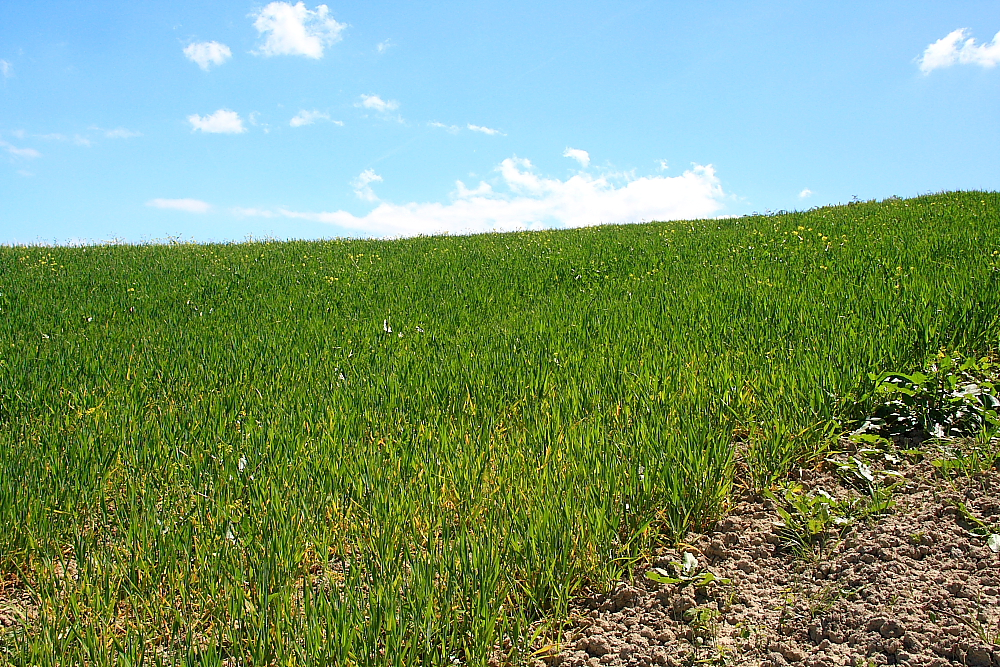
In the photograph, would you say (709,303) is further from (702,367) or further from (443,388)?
(443,388)

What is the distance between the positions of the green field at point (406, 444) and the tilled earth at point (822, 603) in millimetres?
166

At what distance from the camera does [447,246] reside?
1568cm

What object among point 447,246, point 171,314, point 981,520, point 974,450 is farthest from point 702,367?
point 447,246

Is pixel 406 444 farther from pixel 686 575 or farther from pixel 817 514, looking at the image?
pixel 817 514

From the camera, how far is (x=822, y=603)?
2418 mm

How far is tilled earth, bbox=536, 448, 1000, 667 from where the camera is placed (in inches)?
87.2

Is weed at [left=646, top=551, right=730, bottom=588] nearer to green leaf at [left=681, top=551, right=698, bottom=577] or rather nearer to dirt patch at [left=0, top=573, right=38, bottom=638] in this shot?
green leaf at [left=681, top=551, right=698, bottom=577]

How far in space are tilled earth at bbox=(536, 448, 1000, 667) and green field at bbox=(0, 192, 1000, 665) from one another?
0.55ft

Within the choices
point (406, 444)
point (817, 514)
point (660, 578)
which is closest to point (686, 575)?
point (660, 578)

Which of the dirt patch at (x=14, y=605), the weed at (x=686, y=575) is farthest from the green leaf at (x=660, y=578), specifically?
the dirt patch at (x=14, y=605)

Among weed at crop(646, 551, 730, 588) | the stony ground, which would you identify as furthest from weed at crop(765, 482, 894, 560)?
weed at crop(646, 551, 730, 588)

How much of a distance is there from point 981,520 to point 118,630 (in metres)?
3.43

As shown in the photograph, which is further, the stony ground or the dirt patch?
the dirt patch

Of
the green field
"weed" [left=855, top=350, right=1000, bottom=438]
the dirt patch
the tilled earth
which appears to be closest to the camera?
the tilled earth
